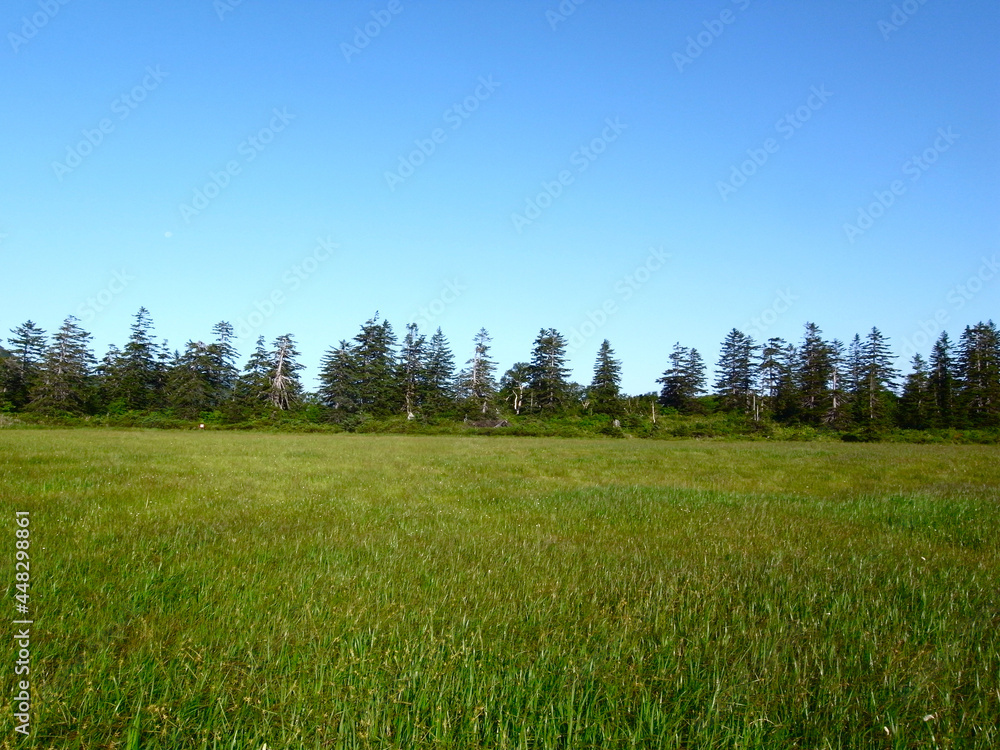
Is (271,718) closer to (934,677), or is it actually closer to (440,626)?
(440,626)

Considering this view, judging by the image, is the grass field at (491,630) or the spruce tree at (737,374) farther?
the spruce tree at (737,374)

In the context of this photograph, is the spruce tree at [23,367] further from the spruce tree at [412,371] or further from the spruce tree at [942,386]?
the spruce tree at [942,386]

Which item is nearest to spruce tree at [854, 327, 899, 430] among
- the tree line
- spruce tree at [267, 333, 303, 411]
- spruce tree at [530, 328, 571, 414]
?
the tree line

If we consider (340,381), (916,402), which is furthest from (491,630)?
(916,402)

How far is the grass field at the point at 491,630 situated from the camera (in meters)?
2.77

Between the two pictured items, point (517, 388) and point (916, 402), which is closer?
point (916, 402)

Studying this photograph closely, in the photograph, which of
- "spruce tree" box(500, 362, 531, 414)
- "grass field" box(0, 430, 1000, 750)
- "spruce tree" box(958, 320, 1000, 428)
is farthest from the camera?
"spruce tree" box(500, 362, 531, 414)

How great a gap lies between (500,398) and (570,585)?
269ft

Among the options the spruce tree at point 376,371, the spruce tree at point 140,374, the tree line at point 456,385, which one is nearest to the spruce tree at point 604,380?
the tree line at point 456,385

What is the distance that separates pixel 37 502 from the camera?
8.34 meters

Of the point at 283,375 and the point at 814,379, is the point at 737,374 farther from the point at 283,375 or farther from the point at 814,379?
the point at 283,375

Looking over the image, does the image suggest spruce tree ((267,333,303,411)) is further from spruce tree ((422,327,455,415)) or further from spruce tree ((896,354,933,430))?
spruce tree ((896,354,933,430))

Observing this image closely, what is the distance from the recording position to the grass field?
9.09ft

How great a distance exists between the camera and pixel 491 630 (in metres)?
4.01
